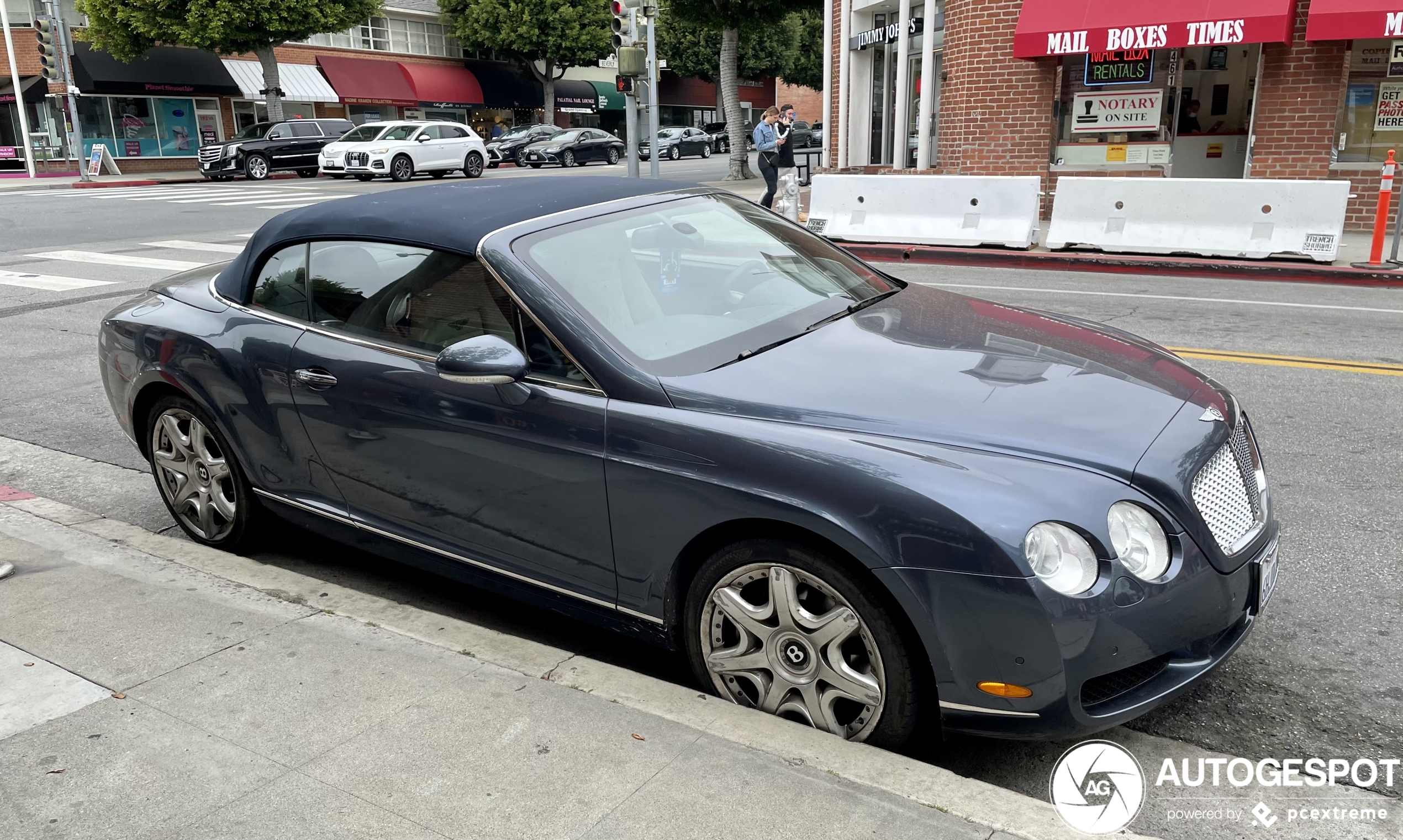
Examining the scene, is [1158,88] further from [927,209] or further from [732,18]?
[732,18]

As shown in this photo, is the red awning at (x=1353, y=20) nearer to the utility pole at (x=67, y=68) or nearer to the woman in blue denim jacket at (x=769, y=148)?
the woman in blue denim jacket at (x=769, y=148)

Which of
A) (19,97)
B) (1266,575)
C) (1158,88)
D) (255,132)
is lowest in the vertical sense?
(1266,575)

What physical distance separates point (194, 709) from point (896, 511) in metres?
2.02

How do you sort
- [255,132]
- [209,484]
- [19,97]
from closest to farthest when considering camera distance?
[209,484] → [255,132] → [19,97]

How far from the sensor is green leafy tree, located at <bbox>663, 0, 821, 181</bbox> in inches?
1060

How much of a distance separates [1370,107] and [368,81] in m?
40.7

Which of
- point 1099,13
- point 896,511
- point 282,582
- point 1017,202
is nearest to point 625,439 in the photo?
point 896,511

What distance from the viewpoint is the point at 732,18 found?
2712cm

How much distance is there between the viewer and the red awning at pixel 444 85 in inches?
1890

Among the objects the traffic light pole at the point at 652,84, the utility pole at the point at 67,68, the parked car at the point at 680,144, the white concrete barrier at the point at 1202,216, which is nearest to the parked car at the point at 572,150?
the parked car at the point at 680,144

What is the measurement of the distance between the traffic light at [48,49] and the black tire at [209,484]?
32.2m

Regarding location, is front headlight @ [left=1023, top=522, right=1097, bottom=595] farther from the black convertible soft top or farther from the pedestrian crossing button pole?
the pedestrian crossing button pole

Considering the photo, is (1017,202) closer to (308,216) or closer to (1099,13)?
(1099,13)

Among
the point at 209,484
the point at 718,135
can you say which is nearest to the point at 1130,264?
the point at 209,484
